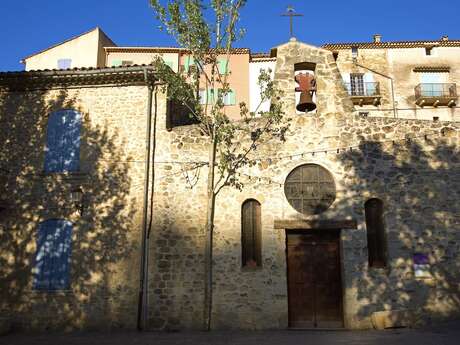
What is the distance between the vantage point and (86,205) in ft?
39.3

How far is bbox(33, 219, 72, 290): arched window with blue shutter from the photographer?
11562mm

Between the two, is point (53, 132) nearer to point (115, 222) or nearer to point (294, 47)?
point (115, 222)

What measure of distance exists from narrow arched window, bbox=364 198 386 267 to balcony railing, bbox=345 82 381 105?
771 inches

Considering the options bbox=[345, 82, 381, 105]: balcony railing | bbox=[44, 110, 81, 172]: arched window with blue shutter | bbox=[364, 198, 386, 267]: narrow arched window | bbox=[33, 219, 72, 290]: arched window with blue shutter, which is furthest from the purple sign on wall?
bbox=[345, 82, 381, 105]: balcony railing

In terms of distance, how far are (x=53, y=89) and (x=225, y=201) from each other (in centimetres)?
610

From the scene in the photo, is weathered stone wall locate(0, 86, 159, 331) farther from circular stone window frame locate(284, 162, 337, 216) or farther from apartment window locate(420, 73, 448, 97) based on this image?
apartment window locate(420, 73, 448, 97)

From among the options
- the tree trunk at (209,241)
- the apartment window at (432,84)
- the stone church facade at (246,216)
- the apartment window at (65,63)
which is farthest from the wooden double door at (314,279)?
the apartment window at (65,63)

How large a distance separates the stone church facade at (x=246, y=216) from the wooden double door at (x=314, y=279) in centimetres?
4

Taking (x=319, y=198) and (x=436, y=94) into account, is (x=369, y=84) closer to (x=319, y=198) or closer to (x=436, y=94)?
(x=436, y=94)

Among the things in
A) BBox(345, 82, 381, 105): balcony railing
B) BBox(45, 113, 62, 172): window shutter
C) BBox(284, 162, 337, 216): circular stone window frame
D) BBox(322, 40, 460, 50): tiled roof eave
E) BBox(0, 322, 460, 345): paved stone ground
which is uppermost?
BBox(322, 40, 460, 50): tiled roof eave

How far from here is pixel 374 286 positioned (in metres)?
11.2

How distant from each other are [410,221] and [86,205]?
868cm

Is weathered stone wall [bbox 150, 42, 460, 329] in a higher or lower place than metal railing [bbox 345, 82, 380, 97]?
lower

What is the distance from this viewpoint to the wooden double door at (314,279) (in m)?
11.3
